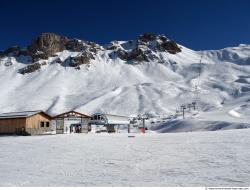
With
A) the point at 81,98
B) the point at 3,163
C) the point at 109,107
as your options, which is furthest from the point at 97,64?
the point at 3,163

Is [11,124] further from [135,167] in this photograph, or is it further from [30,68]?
[30,68]

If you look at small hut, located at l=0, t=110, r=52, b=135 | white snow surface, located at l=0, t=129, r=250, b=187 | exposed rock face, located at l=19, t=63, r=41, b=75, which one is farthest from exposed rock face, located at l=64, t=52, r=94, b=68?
white snow surface, located at l=0, t=129, r=250, b=187

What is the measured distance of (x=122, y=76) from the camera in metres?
164

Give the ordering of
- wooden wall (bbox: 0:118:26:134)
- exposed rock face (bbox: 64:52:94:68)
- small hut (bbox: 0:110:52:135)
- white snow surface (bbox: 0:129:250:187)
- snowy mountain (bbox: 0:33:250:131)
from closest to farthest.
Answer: white snow surface (bbox: 0:129:250:187) → small hut (bbox: 0:110:52:135) → wooden wall (bbox: 0:118:26:134) → snowy mountain (bbox: 0:33:250:131) → exposed rock face (bbox: 64:52:94:68)

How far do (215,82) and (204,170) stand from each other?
13082cm

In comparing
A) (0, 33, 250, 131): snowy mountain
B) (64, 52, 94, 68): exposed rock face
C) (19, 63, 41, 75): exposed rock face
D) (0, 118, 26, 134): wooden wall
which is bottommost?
(0, 118, 26, 134): wooden wall

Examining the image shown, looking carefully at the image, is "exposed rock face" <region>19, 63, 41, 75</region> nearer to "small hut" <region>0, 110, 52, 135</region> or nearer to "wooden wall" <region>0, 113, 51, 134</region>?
"wooden wall" <region>0, 113, 51, 134</region>

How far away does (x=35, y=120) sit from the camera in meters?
47.1

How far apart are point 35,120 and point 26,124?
168 centimetres

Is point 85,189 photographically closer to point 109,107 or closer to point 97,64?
point 109,107

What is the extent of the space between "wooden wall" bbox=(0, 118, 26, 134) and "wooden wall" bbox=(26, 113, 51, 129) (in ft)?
Result: 2.23

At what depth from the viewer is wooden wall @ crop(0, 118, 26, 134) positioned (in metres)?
46.0

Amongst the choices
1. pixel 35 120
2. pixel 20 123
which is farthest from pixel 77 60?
pixel 20 123

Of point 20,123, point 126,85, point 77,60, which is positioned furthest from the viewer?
point 77,60
